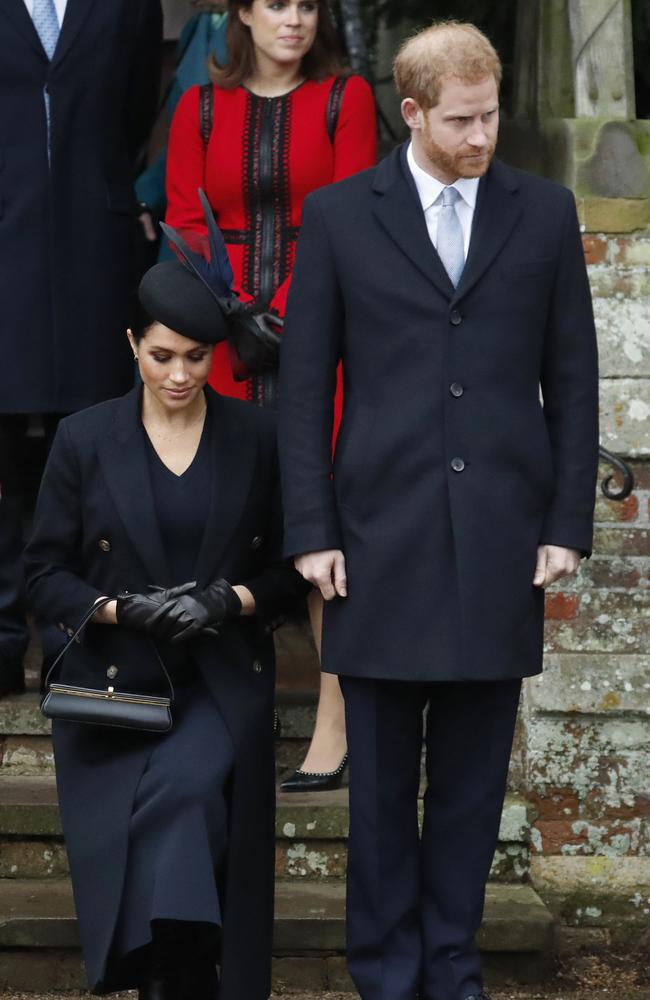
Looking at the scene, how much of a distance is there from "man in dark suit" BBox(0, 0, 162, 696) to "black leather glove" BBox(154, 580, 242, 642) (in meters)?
1.25

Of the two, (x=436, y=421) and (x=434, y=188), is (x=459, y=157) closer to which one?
(x=434, y=188)

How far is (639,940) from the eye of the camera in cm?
424

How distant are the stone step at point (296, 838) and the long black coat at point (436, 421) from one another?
39.3 inches

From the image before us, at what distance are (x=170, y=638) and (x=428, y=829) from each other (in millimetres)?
571

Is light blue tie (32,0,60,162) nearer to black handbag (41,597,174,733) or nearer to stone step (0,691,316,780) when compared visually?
stone step (0,691,316,780)

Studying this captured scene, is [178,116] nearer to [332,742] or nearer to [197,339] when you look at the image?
[197,339]

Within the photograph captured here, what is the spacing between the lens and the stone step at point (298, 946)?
3977 millimetres

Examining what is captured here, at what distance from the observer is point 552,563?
3.29 meters

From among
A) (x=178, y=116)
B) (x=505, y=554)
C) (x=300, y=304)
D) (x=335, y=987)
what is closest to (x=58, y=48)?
(x=178, y=116)

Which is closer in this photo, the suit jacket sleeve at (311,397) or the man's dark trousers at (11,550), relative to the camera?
the suit jacket sleeve at (311,397)

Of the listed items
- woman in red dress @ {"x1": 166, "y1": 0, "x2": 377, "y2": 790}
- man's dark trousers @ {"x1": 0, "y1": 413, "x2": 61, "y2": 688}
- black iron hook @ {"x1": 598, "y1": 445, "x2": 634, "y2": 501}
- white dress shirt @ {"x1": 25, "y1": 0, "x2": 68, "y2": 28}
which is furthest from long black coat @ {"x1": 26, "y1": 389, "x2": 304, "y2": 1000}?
white dress shirt @ {"x1": 25, "y1": 0, "x2": 68, "y2": 28}

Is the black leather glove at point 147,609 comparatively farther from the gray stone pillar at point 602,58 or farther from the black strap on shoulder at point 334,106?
the gray stone pillar at point 602,58

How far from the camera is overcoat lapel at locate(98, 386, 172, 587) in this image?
3438mm

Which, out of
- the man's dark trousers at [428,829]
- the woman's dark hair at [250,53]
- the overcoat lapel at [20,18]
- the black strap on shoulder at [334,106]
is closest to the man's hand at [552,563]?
the man's dark trousers at [428,829]
